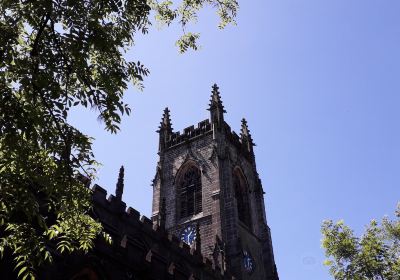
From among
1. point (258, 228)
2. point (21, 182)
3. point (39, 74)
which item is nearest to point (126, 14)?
point (39, 74)

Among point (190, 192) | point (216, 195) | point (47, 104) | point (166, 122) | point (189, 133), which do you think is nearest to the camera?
point (47, 104)

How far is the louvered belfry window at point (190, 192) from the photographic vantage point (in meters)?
31.3

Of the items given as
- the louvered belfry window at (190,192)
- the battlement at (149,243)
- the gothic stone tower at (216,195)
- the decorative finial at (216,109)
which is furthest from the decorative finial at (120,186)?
the decorative finial at (216,109)

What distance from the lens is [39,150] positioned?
5793 mm

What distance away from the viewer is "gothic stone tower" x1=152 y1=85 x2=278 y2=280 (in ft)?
91.8

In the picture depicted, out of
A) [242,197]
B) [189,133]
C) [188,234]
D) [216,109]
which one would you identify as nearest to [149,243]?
[188,234]

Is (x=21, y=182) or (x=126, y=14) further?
(x=126, y=14)

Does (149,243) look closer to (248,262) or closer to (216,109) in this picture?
(248,262)

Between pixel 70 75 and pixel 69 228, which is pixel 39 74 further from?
pixel 69 228

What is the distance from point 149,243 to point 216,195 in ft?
31.6

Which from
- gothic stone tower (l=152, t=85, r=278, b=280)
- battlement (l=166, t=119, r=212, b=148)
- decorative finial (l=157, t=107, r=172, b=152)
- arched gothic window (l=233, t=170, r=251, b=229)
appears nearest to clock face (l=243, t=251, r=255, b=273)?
gothic stone tower (l=152, t=85, r=278, b=280)

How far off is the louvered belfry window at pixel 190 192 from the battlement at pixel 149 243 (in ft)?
25.2

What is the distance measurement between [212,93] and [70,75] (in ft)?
105

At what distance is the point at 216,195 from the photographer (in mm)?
29875
